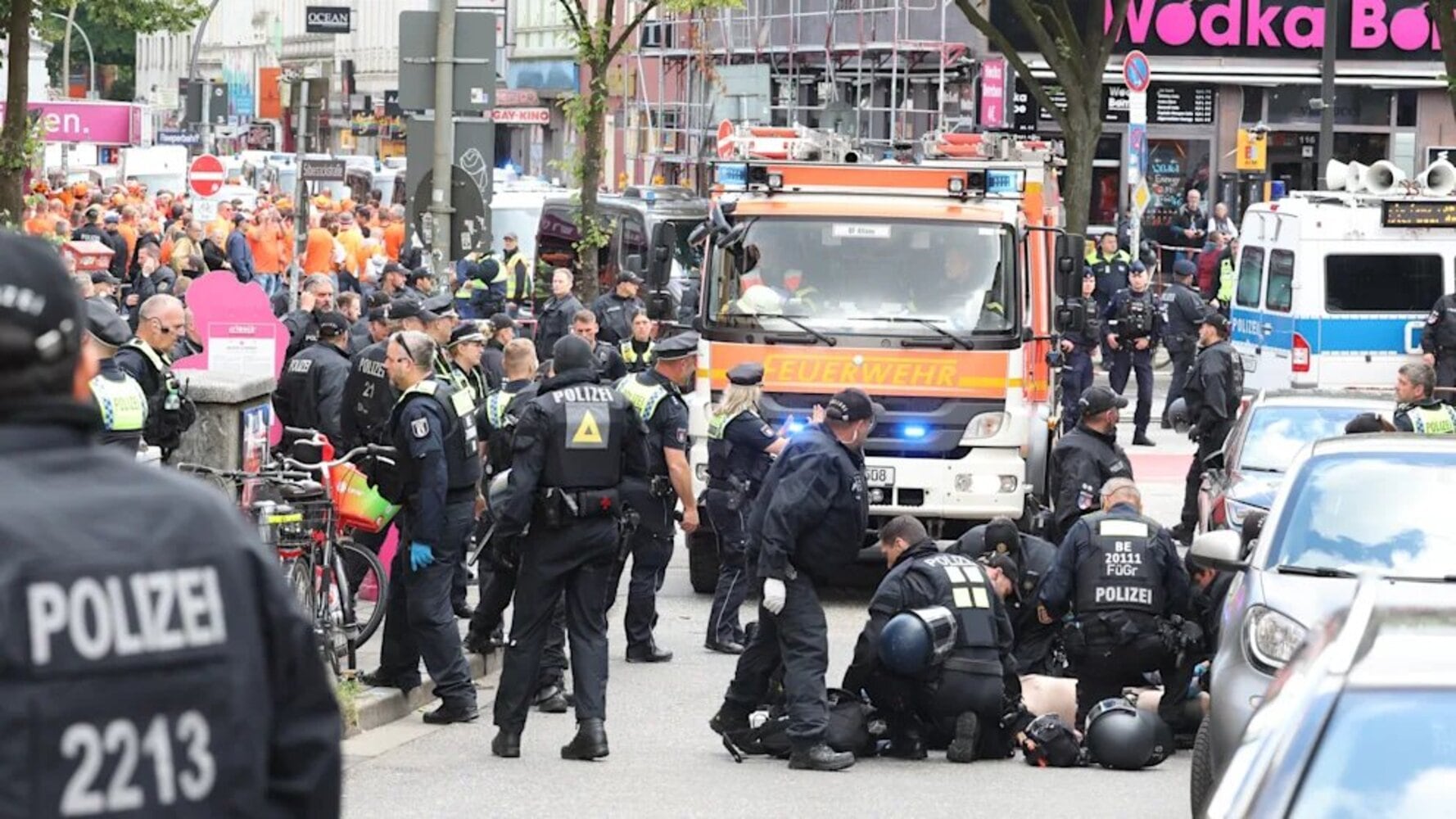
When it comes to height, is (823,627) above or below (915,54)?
below

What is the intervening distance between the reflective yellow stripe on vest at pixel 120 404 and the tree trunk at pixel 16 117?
8.92m

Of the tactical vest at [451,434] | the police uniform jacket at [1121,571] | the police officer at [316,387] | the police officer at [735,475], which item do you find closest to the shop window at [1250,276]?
the police officer at [735,475]

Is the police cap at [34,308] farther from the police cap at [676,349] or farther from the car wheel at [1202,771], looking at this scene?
the police cap at [676,349]

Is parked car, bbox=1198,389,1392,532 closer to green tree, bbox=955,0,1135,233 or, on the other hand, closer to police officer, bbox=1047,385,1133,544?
police officer, bbox=1047,385,1133,544

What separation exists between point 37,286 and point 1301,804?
237 centimetres

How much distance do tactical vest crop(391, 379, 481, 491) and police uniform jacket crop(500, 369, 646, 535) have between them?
0.65 metres

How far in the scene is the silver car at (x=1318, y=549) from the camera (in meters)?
9.13

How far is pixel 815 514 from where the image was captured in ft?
35.4

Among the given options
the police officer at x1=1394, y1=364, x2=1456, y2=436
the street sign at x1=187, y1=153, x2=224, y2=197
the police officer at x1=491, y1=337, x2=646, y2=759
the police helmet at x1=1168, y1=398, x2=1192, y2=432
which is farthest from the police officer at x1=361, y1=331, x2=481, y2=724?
the street sign at x1=187, y1=153, x2=224, y2=197

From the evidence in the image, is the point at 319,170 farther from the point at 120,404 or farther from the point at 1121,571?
the point at 1121,571

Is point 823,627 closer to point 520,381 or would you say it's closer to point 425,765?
point 425,765

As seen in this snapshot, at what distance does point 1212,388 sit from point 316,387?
7223 mm

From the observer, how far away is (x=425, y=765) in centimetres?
1088

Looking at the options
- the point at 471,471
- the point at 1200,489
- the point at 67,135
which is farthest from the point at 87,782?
the point at 67,135
